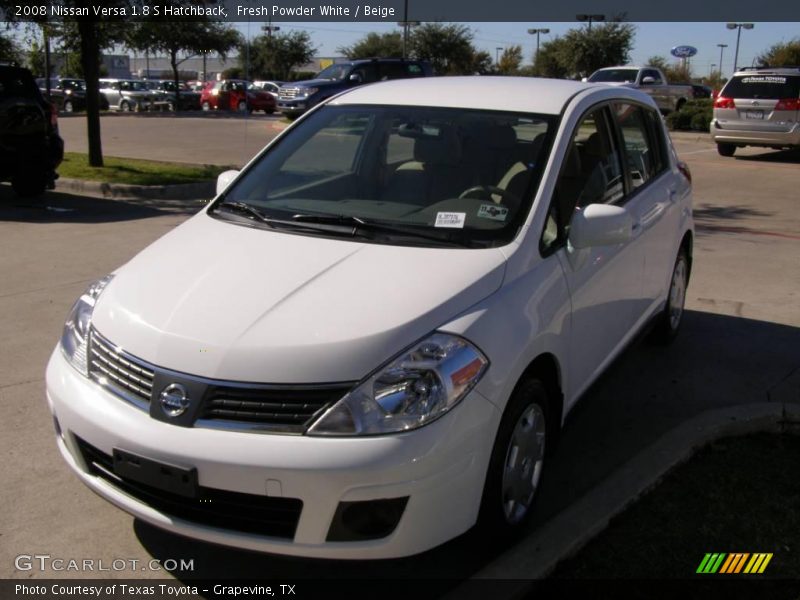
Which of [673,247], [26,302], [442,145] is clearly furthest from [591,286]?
[26,302]

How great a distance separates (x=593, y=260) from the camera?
389cm

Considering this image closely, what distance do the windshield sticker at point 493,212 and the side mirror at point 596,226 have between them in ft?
1.02

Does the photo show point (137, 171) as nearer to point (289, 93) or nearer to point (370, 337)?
point (370, 337)

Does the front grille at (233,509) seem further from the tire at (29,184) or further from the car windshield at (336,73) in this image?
the car windshield at (336,73)

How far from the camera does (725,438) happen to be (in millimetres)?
4250

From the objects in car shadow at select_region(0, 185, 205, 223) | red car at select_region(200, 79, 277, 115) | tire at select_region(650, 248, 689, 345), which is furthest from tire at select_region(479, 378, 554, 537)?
red car at select_region(200, 79, 277, 115)

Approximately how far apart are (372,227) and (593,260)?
41.0 inches

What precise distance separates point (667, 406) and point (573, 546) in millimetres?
1907

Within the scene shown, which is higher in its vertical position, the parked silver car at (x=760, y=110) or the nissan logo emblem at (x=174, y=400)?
the parked silver car at (x=760, y=110)

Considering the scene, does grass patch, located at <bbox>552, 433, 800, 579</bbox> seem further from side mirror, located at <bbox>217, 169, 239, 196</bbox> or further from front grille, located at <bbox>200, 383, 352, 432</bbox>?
side mirror, located at <bbox>217, 169, 239, 196</bbox>

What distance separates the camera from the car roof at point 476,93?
413 cm

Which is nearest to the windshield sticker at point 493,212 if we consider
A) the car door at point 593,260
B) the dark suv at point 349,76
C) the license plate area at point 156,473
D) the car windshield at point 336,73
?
the car door at point 593,260

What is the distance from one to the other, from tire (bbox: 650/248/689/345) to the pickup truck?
23.7 m

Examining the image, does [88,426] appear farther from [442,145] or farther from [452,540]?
[442,145]
